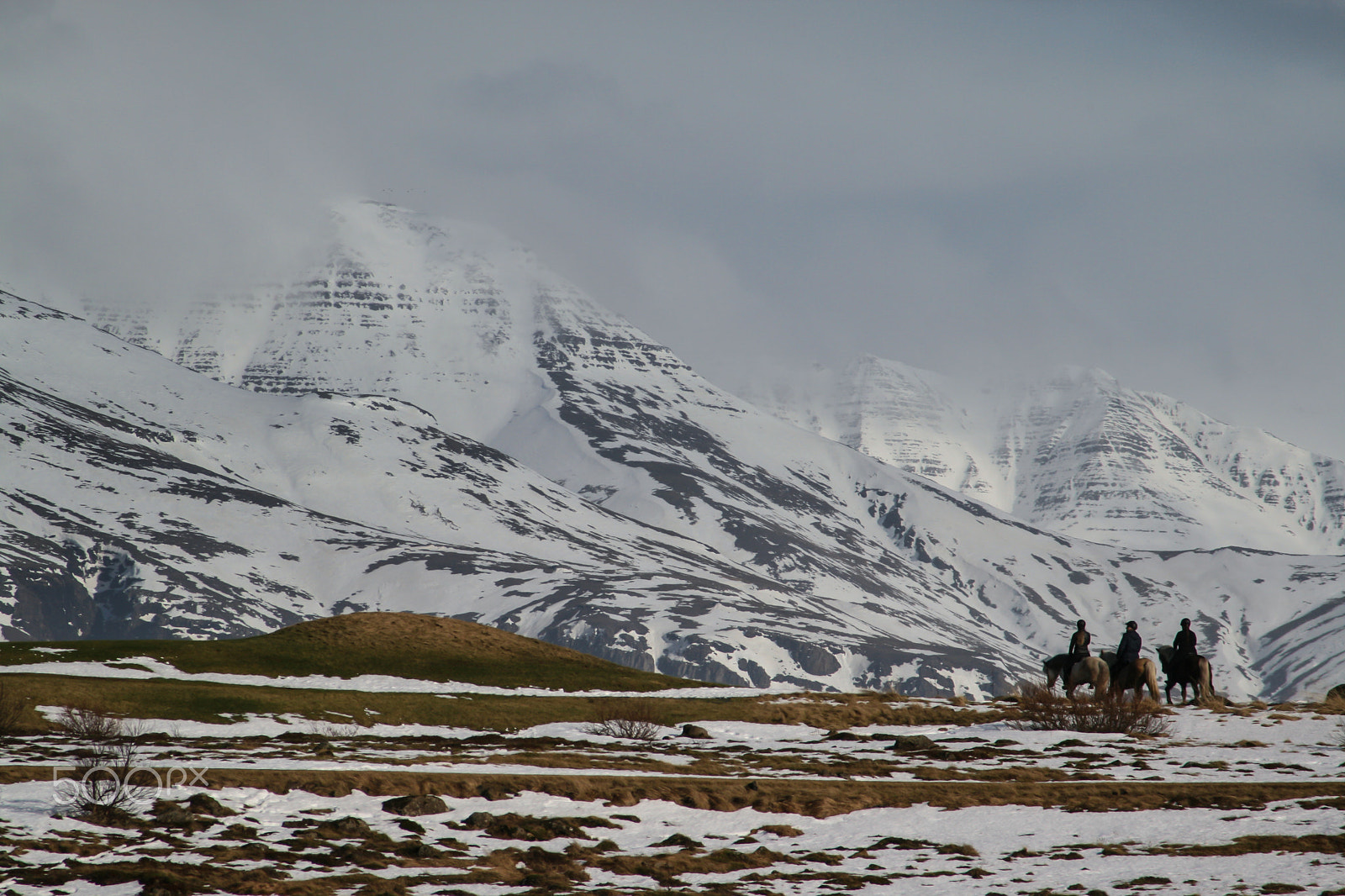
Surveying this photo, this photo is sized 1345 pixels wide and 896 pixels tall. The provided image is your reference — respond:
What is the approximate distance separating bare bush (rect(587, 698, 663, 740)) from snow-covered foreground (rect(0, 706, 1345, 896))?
4968mm

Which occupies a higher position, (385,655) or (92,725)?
(385,655)

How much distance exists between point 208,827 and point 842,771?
680 inches

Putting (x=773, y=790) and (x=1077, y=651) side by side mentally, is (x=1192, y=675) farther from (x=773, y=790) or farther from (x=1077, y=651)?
(x=773, y=790)

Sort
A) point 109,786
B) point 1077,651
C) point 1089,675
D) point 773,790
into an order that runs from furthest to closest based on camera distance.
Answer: point 1077,651, point 1089,675, point 773,790, point 109,786

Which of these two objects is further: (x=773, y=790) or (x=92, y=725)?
(x=92, y=725)

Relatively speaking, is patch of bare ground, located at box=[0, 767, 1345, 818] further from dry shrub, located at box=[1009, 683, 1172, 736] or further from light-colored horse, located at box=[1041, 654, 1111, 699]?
light-colored horse, located at box=[1041, 654, 1111, 699]

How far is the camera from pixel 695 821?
27.2 metres

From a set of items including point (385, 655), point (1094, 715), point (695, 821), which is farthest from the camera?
point (385, 655)

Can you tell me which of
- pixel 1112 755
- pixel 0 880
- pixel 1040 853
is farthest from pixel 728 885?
pixel 1112 755

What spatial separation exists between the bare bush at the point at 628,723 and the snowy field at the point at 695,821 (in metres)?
4.44

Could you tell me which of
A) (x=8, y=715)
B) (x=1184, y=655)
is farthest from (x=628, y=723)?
(x=1184, y=655)

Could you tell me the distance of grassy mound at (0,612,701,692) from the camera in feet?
184

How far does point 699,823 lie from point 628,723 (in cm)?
1661

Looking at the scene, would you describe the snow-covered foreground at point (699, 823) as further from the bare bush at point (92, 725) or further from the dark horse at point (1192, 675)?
the dark horse at point (1192, 675)
